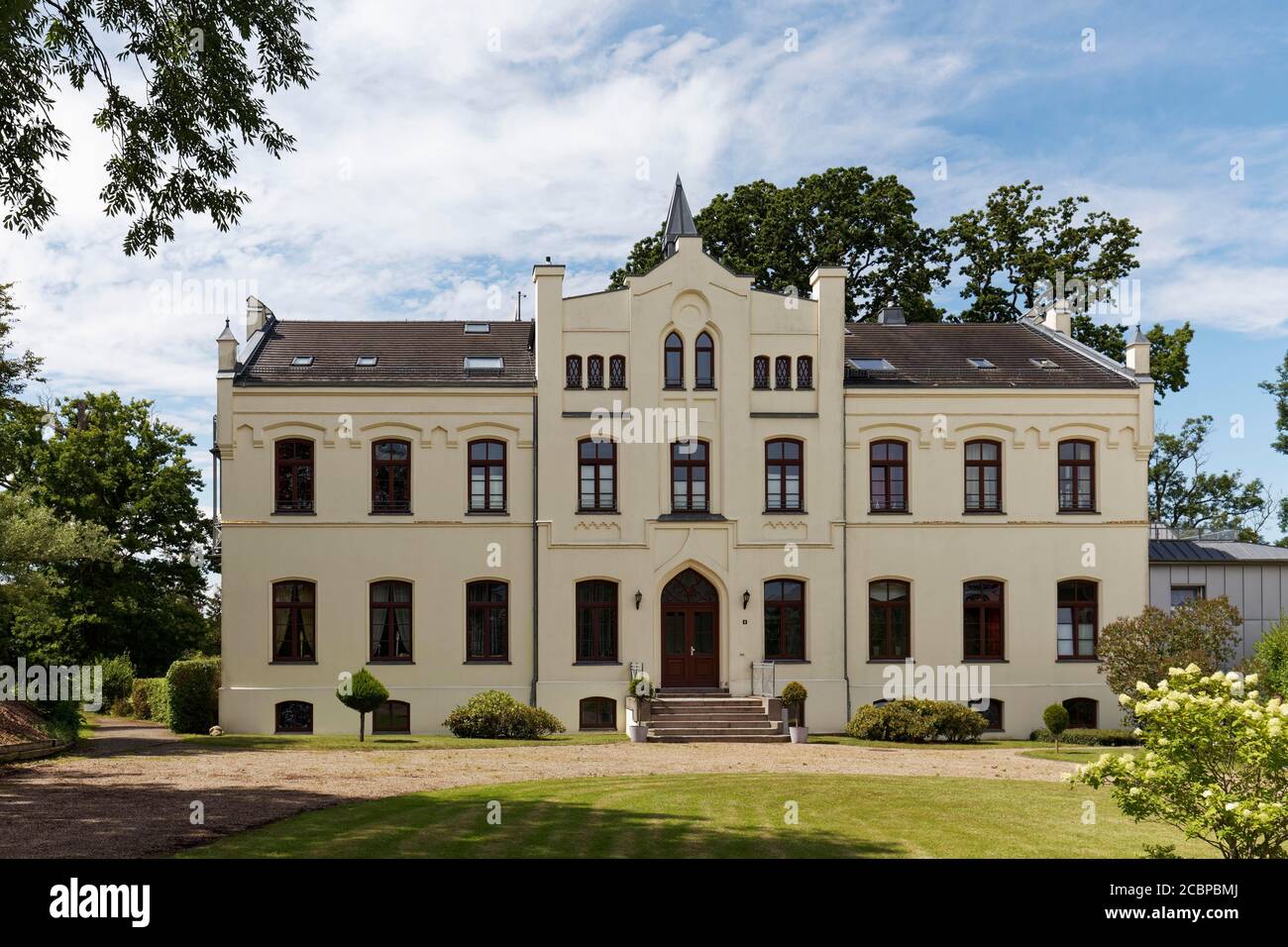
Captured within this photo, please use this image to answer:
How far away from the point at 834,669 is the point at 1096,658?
271 inches

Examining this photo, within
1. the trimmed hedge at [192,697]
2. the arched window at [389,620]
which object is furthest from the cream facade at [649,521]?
the trimmed hedge at [192,697]

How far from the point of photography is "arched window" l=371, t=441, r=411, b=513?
29.5 m

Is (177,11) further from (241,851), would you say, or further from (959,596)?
→ (959,596)

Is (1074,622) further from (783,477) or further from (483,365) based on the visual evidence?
(483,365)

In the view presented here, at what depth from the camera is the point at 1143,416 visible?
30344mm

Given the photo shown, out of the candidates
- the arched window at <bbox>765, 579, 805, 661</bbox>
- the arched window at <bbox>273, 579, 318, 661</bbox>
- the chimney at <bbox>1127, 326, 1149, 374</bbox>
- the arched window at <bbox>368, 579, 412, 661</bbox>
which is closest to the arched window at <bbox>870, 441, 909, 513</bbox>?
the arched window at <bbox>765, 579, 805, 661</bbox>

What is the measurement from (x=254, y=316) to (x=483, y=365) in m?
7.02

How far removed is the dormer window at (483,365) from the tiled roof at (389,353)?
0.08 metres

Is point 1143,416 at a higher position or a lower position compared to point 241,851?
higher

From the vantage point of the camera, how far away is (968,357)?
32.3 m

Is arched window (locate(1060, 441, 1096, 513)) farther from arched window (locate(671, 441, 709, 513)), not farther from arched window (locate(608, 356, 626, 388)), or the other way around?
arched window (locate(608, 356, 626, 388))
